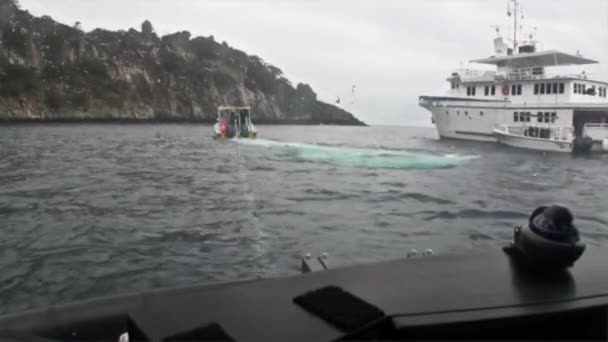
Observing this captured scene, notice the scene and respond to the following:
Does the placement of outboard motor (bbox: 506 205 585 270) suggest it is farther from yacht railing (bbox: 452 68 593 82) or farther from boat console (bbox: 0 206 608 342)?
yacht railing (bbox: 452 68 593 82)

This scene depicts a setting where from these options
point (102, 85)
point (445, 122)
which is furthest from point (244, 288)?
point (102, 85)

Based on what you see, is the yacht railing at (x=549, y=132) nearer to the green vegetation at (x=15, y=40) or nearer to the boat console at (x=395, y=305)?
the boat console at (x=395, y=305)

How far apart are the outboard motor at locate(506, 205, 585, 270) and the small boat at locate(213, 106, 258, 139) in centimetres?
3699

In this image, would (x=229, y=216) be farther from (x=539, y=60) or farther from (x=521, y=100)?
(x=539, y=60)

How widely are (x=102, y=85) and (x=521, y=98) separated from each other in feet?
252

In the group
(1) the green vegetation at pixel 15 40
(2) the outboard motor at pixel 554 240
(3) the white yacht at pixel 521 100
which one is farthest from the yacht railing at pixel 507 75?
(1) the green vegetation at pixel 15 40

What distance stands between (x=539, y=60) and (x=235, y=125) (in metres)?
25.6

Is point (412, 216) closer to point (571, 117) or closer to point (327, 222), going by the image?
point (327, 222)

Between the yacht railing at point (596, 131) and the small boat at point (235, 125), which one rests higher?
the small boat at point (235, 125)

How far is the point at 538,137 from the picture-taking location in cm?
3306

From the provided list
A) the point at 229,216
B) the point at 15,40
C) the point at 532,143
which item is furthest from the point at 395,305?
the point at 15,40

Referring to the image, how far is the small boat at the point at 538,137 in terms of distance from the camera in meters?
31.5

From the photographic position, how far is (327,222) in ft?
32.4

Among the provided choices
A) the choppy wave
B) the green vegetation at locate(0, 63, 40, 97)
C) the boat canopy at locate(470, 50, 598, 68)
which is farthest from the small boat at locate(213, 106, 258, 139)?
the green vegetation at locate(0, 63, 40, 97)
